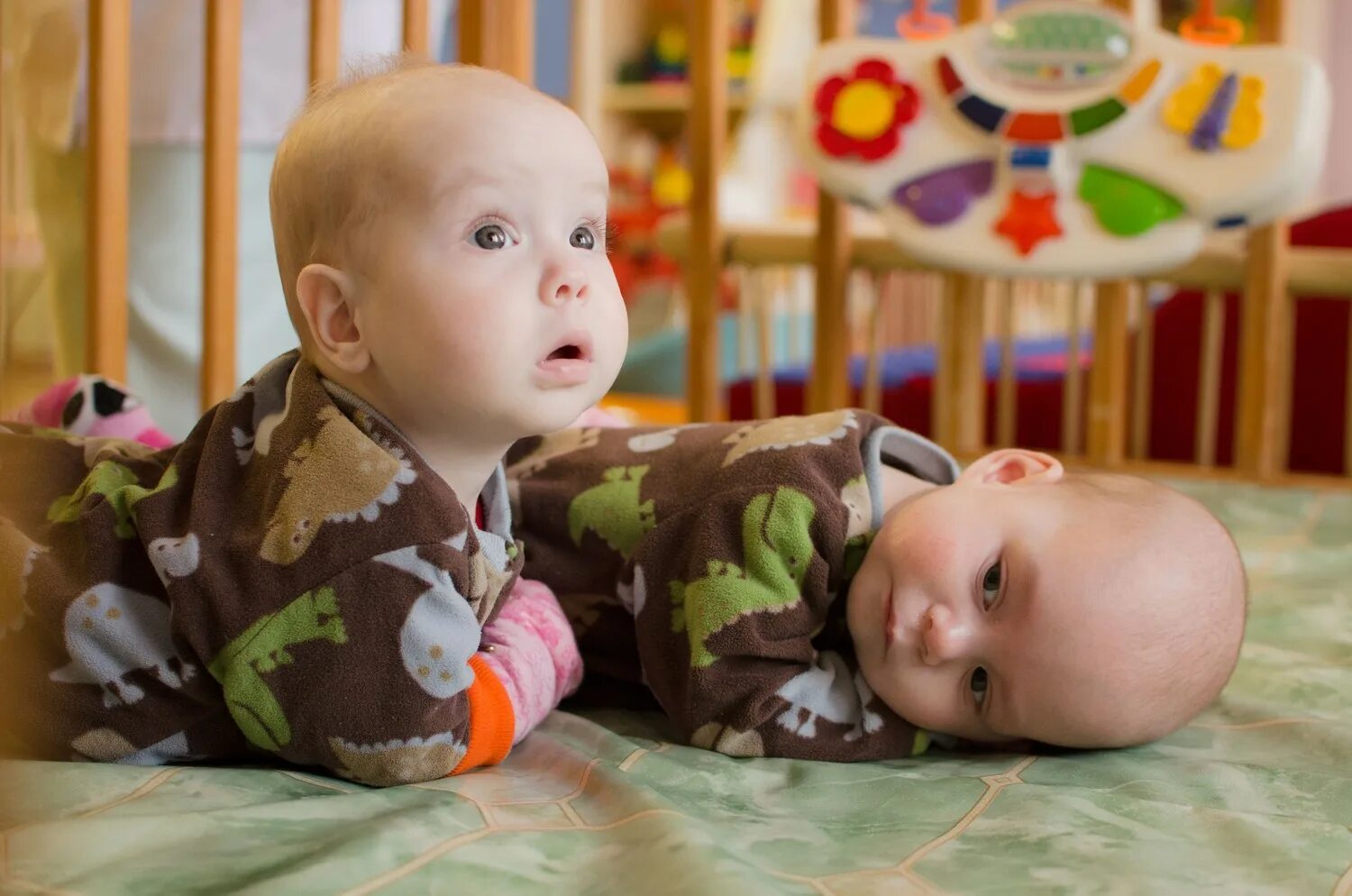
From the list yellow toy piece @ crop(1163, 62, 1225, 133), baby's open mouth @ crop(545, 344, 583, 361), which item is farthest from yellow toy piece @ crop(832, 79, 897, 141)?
baby's open mouth @ crop(545, 344, 583, 361)

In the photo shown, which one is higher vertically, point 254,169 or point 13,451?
point 254,169

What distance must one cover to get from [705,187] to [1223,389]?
0.77 metres

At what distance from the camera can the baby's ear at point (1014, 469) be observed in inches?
34.8

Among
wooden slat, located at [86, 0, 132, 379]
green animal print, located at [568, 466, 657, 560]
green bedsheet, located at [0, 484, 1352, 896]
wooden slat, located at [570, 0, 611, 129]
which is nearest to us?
green bedsheet, located at [0, 484, 1352, 896]

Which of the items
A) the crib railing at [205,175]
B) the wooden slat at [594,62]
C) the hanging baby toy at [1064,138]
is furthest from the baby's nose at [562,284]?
the wooden slat at [594,62]

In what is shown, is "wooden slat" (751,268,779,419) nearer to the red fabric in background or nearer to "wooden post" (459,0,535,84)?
the red fabric in background

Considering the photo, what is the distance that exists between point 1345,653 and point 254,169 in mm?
1235

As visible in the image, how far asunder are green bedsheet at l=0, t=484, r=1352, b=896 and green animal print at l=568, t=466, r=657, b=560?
113 mm

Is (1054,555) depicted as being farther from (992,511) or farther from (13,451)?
(13,451)

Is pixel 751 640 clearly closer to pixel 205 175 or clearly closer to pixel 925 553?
pixel 925 553

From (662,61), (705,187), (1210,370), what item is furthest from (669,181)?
(1210,370)

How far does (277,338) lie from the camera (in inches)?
69.4

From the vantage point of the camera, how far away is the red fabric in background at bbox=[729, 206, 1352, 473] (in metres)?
1.81

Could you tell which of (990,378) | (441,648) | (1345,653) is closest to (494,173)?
(441,648)
